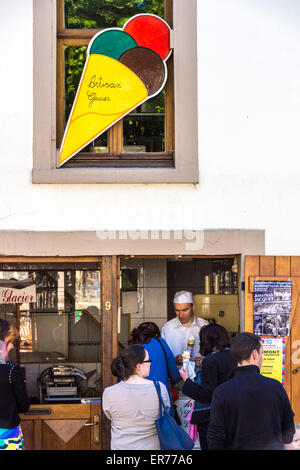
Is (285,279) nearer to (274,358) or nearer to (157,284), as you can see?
(274,358)

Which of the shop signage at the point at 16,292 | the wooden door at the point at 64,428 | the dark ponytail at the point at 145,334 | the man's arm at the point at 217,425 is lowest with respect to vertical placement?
the wooden door at the point at 64,428

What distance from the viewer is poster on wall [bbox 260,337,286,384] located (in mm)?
6930

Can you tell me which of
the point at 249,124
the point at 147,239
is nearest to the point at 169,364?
the point at 147,239

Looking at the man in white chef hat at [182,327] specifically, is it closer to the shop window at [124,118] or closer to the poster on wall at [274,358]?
the poster on wall at [274,358]

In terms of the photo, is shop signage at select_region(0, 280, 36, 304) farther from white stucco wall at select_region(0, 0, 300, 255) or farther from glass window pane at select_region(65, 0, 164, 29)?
glass window pane at select_region(65, 0, 164, 29)

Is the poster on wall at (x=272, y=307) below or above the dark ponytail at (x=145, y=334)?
above

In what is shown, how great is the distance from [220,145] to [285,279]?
4.85 ft

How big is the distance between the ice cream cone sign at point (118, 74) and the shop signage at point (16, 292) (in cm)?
306

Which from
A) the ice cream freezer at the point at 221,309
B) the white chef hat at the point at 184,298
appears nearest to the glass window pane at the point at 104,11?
the white chef hat at the point at 184,298

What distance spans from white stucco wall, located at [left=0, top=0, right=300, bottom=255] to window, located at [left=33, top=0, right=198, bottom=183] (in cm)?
9

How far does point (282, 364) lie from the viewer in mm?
6941

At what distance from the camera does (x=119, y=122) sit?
7262mm

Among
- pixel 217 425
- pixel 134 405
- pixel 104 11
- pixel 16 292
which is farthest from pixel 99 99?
pixel 217 425

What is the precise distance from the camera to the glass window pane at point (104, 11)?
287 inches
